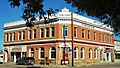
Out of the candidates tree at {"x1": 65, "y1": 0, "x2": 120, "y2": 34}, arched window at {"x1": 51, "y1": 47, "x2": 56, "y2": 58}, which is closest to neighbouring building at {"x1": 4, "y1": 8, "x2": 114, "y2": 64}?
arched window at {"x1": 51, "y1": 47, "x2": 56, "y2": 58}

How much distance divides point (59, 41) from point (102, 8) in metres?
44.0

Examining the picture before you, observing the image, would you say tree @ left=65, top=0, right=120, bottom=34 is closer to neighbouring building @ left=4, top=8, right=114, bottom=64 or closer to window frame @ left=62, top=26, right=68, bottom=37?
neighbouring building @ left=4, top=8, right=114, bottom=64

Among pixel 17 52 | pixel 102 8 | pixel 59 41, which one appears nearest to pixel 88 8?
pixel 102 8

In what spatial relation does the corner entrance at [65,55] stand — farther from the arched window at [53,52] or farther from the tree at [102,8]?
the tree at [102,8]

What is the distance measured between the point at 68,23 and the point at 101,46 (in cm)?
1458

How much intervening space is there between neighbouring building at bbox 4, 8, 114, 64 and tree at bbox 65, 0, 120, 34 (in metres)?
37.3

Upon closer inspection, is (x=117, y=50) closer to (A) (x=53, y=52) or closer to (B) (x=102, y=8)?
(A) (x=53, y=52)

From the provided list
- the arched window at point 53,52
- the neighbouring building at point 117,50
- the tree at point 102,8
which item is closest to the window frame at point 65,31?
the arched window at point 53,52

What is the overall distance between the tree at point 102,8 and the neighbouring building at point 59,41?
37.3 meters

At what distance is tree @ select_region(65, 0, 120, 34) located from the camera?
10281 mm

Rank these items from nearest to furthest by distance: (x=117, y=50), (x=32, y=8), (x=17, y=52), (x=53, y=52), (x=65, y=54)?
1. (x=32, y=8)
2. (x=65, y=54)
3. (x=53, y=52)
4. (x=17, y=52)
5. (x=117, y=50)

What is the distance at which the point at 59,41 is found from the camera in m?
54.7

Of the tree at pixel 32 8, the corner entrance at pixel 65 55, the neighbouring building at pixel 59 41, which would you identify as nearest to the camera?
the tree at pixel 32 8

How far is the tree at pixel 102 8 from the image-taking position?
10281mm
